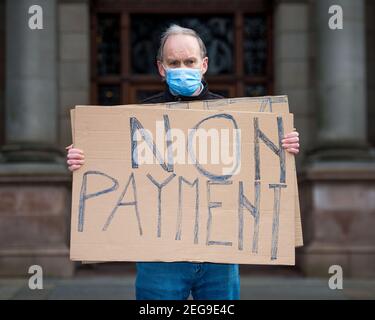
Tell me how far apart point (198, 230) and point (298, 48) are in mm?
7695

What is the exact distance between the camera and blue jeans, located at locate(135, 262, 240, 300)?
10.1 feet

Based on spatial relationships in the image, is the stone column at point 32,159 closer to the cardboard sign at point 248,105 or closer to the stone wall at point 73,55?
the stone wall at point 73,55

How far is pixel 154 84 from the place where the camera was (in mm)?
10844

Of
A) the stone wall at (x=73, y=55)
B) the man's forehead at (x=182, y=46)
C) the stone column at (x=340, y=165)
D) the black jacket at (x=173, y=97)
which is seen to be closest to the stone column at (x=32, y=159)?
the stone wall at (x=73, y=55)

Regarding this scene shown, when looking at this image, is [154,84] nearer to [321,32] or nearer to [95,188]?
[321,32]

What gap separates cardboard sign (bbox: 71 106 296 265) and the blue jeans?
9cm

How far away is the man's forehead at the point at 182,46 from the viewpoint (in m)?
3.17

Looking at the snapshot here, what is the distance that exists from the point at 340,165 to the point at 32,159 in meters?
4.46

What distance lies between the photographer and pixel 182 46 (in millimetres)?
3184

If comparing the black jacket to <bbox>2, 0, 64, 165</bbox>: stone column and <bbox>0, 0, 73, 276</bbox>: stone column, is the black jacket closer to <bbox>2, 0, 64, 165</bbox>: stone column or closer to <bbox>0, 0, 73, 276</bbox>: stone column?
<bbox>0, 0, 73, 276</bbox>: stone column

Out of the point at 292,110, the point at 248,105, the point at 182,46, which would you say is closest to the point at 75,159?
the point at 182,46

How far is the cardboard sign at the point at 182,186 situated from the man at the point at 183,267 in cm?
7

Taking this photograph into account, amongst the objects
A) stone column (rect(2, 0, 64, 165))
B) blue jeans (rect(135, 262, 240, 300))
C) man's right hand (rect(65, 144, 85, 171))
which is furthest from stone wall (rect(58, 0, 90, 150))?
blue jeans (rect(135, 262, 240, 300))

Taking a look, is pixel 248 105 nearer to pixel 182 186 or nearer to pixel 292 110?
pixel 182 186
